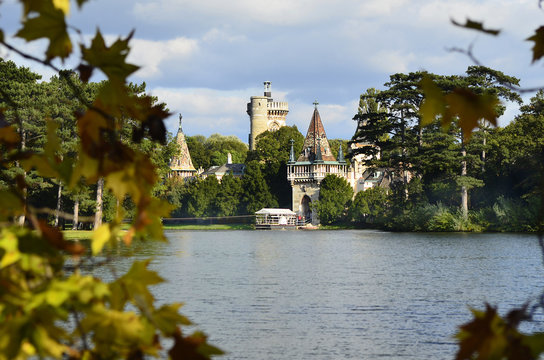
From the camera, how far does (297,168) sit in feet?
226

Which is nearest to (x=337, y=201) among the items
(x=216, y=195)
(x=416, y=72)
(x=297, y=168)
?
(x=297, y=168)

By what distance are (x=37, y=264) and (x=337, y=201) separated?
201 feet

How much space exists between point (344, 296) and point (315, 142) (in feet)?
182

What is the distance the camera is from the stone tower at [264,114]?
318 feet

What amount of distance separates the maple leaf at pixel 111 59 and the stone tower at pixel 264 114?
94530 millimetres

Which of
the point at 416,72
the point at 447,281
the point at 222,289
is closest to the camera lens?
the point at 222,289

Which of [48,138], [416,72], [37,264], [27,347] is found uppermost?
[416,72]

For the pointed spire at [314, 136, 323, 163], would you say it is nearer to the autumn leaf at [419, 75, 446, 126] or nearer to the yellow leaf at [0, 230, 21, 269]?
the autumn leaf at [419, 75, 446, 126]

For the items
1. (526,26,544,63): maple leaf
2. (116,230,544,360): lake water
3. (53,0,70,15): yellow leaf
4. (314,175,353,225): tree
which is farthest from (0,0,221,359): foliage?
(314,175,353,225): tree

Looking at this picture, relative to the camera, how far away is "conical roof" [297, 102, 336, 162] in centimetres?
6944

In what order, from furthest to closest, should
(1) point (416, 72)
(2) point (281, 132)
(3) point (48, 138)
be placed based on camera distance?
(2) point (281, 132) < (1) point (416, 72) < (3) point (48, 138)

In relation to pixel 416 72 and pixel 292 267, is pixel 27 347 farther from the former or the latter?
pixel 416 72

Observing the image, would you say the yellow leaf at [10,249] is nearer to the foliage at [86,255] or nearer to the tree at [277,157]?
the foliage at [86,255]

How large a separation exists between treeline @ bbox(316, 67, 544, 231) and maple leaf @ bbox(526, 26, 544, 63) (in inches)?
1512
